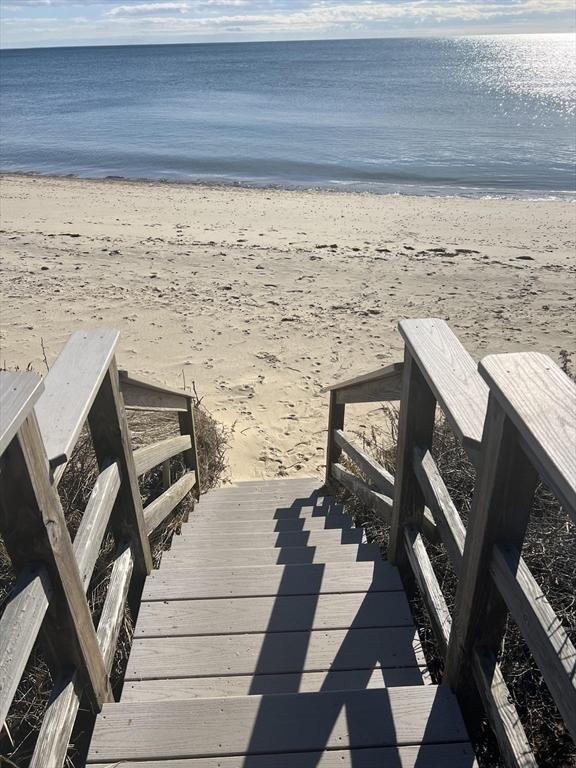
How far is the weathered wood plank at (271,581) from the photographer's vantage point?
2.99 metres

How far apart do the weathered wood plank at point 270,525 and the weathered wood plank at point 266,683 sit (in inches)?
62.3

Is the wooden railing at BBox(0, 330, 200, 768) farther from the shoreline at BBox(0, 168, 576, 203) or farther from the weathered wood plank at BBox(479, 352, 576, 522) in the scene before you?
the shoreline at BBox(0, 168, 576, 203)

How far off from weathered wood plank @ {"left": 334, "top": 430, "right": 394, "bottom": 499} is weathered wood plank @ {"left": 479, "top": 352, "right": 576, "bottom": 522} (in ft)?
6.02

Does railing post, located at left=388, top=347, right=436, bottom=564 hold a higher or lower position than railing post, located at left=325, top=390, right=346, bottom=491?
higher

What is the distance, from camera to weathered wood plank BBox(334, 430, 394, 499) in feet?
11.7

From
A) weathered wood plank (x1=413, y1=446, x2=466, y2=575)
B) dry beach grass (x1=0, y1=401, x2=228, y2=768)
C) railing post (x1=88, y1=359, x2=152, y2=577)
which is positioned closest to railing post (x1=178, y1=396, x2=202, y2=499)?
dry beach grass (x1=0, y1=401, x2=228, y2=768)

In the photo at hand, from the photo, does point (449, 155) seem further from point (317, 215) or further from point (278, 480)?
point (278, 480)

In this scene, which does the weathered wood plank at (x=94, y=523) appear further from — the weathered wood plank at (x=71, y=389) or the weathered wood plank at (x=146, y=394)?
the weathered wood plank at (x=146, y=394)

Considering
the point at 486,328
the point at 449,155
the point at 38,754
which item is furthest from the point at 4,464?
→ the point at 449,155

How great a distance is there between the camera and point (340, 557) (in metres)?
3.56

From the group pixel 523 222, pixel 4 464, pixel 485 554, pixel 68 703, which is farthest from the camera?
pixel 523 222

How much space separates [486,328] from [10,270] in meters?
7.72

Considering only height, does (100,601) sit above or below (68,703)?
below

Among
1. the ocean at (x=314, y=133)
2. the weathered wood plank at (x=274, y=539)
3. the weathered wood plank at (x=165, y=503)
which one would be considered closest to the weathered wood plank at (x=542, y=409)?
the weathered wood plank at (x=165, y=503)
